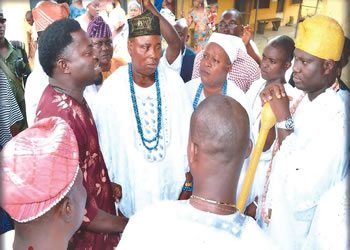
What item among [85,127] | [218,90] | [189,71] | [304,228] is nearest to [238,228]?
[85,127]

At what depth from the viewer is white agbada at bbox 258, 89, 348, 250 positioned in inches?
87.7

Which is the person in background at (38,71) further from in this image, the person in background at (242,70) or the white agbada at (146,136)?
the person in background at (242,70)

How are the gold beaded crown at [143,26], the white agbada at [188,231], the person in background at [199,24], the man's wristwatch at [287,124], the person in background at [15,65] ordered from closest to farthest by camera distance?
the white agbada at [188,231]
the man's wristwatch at [287,124]
the gold beaded crown at [143,26]
the person in background at [15,65]
the person in background at [199,24]

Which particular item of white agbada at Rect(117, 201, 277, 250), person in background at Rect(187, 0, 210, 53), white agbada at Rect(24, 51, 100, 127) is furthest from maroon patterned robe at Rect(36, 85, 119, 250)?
person in background at Rect(187, 0, 210, 53)

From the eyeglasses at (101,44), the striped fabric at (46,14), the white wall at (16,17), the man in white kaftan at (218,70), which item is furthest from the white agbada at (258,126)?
the white wall at (16,17)

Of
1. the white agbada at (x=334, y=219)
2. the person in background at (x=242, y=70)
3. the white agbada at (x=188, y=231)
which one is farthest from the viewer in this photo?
the person in background at (x=242, y=70)

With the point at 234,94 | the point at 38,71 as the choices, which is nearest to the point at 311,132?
the point at 234,94

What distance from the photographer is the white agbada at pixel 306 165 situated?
2.23 meters

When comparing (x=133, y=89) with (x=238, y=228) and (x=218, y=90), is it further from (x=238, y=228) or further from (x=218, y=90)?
(x=238, y=228)

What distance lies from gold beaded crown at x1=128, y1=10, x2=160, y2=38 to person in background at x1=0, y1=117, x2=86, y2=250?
61.3 inches

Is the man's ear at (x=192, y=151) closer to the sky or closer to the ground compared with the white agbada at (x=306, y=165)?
closer to the sky

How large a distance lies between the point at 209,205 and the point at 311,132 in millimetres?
1252

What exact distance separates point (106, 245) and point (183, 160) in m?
1.04

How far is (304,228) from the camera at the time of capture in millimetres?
2447
